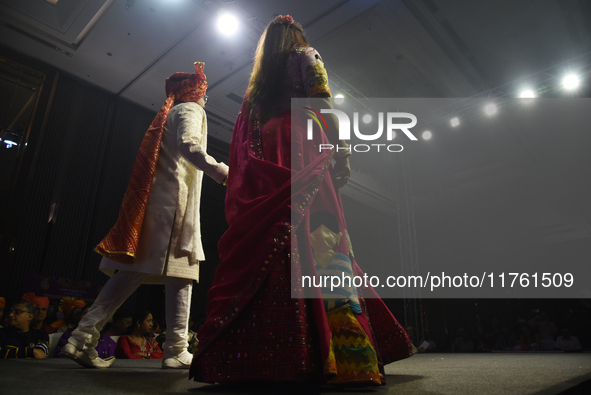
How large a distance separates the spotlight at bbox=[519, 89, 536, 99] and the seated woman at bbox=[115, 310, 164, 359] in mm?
5724

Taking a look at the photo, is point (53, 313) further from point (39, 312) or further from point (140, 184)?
point (140, 184)

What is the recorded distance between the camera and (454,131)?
270 inches

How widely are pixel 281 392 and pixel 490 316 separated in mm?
10530

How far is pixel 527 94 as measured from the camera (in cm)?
555

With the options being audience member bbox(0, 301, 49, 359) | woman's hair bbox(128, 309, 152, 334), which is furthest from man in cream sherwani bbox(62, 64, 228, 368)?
woman's hair bbox(128, 309, 152, 334)

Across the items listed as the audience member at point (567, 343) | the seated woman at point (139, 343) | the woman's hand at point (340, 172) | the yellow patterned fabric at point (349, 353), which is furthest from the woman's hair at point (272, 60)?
the audience member at point (567, 343)

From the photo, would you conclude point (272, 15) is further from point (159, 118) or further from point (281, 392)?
→ point (281, 392)

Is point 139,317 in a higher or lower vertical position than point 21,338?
higher

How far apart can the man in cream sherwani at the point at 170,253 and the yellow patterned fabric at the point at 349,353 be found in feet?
2.59

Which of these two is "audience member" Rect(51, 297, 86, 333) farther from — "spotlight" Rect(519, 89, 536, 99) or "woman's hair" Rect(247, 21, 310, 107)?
"spotlight" Rect(519, 89, 536, 99)

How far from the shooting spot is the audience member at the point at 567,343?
5.16 m

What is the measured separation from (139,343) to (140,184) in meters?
1.89

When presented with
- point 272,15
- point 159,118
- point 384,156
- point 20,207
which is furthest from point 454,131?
point 20,207

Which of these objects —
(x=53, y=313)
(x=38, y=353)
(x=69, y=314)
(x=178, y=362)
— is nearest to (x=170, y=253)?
(x=178, y=362)
